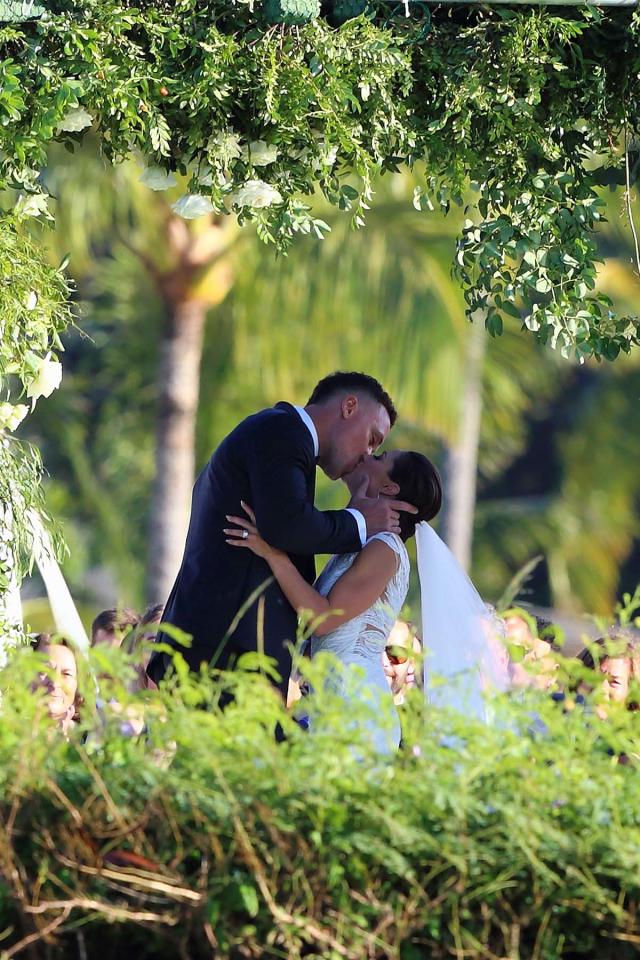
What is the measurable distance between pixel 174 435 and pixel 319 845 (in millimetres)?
10142

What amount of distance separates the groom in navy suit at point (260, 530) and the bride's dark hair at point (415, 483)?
48 mm

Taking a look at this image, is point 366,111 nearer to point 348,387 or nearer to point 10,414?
point 348,387

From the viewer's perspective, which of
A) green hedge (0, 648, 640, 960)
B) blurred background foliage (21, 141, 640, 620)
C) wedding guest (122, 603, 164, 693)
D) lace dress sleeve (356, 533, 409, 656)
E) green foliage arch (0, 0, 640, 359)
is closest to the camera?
green hedge (0, 648, 640, 960)

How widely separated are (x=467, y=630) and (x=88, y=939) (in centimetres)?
195

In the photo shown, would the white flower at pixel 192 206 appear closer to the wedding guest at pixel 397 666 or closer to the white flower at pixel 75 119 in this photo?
the white flower at pixel 75 119

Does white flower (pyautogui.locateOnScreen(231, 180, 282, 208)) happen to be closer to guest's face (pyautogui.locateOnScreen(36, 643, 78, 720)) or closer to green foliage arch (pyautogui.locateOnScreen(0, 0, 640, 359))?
green foliage arch (pyautogui.locateOnScreen(0, 0, 640, 359))

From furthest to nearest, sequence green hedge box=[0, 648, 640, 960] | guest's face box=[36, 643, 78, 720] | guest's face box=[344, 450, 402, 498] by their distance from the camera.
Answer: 1. guest's face box=[344, 450, 402, 498]
2. guest's face box=[36, 643, 78, 720]
3. green hedge box=[0, 648, 640, 960]

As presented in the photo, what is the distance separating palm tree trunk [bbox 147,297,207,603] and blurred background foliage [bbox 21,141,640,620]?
0.8 inches

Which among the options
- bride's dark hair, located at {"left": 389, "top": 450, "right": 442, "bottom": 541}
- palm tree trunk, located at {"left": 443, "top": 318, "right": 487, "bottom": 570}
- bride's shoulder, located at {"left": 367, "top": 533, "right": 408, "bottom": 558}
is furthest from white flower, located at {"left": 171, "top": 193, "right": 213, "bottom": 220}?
palm tree trunk, located at {"left": 443, "top": 318, "right": 487, "bottom": 570}

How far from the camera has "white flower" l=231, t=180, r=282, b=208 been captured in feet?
12.0

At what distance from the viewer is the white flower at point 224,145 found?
3645 millimetres

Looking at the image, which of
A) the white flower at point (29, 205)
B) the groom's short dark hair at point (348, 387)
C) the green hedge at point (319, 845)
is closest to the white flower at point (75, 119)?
the white flower at point (29, 205)

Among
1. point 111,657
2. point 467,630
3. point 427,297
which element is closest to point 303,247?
point 427,297

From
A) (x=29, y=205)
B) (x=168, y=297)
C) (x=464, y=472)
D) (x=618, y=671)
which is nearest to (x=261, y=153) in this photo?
(x=29, y=205)
